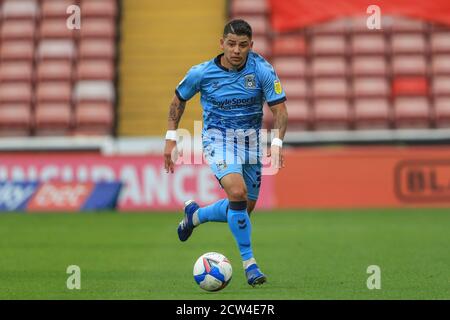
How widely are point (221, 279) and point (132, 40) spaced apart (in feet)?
52.5

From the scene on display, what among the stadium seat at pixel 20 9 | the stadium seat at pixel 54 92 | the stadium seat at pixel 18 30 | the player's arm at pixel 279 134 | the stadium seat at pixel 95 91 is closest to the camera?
the player's arm at pixel 279 134

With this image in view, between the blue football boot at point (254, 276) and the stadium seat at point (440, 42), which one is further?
the stadium seat at point (440, 42)

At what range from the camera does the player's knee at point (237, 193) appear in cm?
874

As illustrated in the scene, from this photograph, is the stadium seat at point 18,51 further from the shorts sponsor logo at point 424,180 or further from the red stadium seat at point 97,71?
the shorts sponsor logo at point 424,180

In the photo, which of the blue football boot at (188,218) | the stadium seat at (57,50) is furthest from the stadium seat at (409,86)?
the blue football boot at (188,218)

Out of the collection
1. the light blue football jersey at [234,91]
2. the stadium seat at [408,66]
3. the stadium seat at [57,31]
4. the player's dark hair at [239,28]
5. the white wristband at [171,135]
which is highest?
the stadium seat at [57,31]

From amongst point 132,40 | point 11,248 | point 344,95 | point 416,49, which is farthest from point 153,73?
point 11,248

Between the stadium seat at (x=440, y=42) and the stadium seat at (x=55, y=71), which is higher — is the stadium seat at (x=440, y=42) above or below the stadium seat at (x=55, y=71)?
above

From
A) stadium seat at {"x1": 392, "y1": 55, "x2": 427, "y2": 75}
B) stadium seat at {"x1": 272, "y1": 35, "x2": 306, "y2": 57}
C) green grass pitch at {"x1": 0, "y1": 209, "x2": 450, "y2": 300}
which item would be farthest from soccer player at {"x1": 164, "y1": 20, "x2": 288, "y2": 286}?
stadium seat at {"x1": 392, "y1": 55, "x2": 427, "y2": 75}

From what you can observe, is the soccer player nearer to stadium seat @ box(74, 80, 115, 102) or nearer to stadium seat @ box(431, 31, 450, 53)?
stadium seat @ box(74, 80, 115, 102)

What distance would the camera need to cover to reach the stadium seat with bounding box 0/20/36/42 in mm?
23828

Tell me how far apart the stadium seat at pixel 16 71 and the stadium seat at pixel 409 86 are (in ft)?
26.2

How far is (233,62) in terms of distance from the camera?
8.95 m

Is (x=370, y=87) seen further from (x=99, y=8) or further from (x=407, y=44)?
(x=99, y=8)
